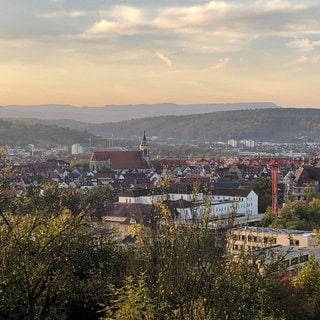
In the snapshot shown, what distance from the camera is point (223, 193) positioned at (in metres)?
53.6

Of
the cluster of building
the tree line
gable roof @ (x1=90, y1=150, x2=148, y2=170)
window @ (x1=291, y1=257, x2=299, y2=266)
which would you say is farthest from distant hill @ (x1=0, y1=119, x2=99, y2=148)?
the tree line

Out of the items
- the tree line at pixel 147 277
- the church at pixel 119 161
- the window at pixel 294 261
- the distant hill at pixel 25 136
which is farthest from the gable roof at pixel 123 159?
the distant hill at pixel 25 136

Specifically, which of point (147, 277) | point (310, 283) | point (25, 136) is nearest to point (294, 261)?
point (310, 283)

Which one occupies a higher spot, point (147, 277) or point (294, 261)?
point (147, 277)

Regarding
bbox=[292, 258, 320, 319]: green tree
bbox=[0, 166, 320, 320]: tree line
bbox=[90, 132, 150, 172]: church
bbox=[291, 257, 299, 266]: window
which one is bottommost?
bbox=[90, 132, 150, 172]: church

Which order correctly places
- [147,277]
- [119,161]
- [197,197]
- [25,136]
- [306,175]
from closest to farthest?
1. [197,197]
2. [147,277]
3. [306,175]
4. [119,161]
5. [25,136]

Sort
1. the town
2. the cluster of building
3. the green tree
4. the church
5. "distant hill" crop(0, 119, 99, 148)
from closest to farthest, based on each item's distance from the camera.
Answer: the town
the green tree
the cluster of building
the church
"distant hill" crop(0, 119, 99, 148)

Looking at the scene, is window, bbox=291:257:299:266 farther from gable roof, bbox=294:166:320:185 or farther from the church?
the church

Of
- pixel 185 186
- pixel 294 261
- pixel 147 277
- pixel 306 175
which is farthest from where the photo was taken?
pixel 306 175

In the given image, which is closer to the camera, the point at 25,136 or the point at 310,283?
the point at 310,283

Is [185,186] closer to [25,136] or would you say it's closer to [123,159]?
[123,159]

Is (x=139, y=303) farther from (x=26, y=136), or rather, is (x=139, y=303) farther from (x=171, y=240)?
(x=26, y=136)

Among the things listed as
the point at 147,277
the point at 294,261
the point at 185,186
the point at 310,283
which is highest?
the point at 147,277

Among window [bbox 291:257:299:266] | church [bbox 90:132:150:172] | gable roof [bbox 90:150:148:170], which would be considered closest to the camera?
window [bbox 291:257:299:266]
